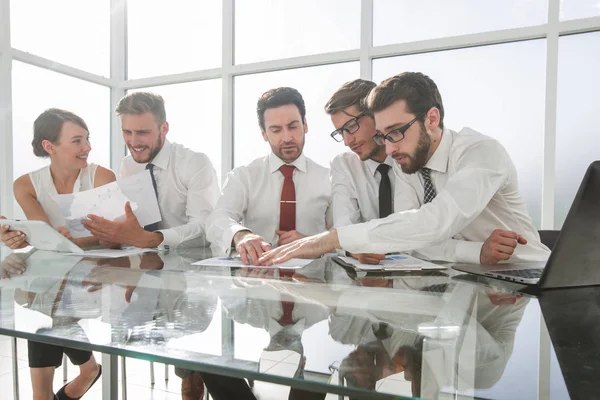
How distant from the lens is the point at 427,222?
54.6 inches

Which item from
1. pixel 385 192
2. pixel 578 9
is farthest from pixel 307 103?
pixel 578 9

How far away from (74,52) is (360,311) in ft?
15.3

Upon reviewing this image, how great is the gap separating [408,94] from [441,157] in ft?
1.00

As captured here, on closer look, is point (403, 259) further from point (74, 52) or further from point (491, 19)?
point (74, 52)

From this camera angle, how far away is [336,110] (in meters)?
2.18

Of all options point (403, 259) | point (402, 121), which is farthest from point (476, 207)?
point (402, 121)

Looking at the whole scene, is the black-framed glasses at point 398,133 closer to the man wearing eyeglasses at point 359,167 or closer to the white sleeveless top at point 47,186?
the man wearing eyeglasses at point 359,167

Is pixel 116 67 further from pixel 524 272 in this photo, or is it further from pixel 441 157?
pixel 524 272

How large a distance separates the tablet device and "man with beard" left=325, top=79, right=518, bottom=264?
1.13 meters

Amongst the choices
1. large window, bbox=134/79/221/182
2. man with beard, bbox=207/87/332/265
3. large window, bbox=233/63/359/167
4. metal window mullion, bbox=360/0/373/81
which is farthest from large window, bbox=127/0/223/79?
man with beard, bbox=207/87/332/265

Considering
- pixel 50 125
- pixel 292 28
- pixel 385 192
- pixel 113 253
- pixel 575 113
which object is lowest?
pixel 113 253

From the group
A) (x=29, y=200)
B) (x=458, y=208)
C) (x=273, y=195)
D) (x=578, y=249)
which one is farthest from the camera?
(x=273, y=195)

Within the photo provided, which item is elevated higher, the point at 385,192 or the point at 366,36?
the point at 366,36

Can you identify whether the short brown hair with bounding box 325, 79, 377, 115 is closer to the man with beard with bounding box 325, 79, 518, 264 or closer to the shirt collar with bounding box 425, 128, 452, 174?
the man with beard with bounding box 325, 79, 518, 264
